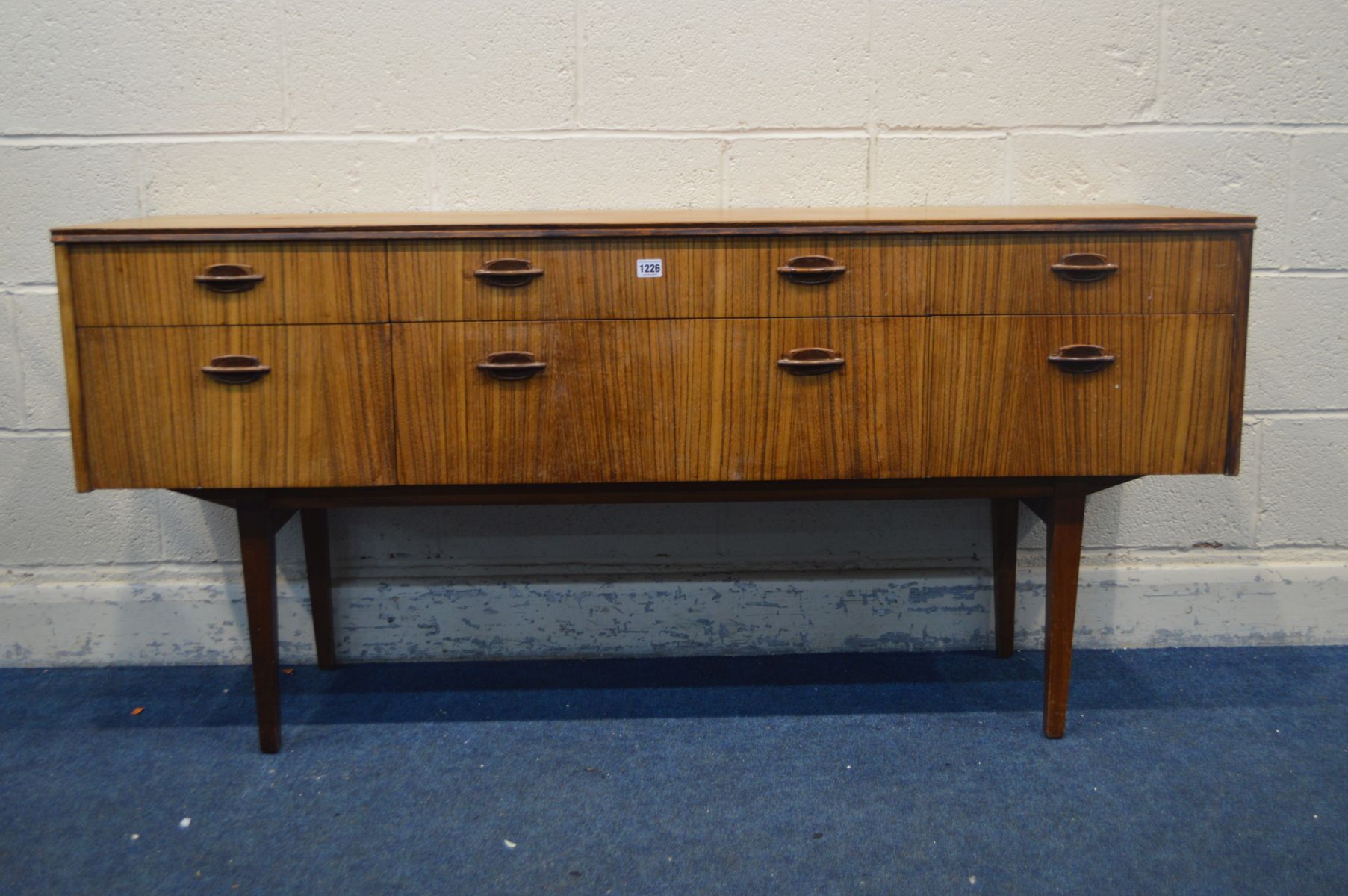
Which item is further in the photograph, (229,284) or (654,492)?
(654,492)

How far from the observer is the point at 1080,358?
5.34 feet

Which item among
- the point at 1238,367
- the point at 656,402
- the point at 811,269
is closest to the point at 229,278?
the point at 656,402

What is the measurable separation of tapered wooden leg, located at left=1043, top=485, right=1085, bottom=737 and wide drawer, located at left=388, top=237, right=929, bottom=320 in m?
0.45

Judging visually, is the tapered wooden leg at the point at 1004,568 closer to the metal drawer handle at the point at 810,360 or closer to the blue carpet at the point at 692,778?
the blue carpet at the point at 692,778

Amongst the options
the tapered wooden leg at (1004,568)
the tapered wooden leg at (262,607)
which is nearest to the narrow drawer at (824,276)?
the tapered wooden leg at (1004,568)

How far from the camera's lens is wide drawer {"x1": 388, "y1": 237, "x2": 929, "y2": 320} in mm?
1610

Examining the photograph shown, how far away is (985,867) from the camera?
148 centimetres

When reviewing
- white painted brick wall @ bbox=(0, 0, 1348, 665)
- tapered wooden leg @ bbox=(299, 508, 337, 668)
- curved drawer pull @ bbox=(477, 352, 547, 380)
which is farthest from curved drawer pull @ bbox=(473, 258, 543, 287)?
tapered wooden leg @ bbox=(299, 508, 337, 668)

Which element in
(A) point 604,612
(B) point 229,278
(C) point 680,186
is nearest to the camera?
(B) point 229,278

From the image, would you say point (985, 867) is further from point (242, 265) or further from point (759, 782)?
point (242, 265)

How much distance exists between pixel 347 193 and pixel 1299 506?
80.6 inches

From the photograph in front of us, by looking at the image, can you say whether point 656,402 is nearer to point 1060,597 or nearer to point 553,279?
point 553,279

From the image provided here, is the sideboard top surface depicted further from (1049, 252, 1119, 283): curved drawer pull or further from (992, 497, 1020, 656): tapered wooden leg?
(992, 497, 1020, 656): tapered wooden leg

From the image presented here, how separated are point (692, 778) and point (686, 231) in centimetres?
87
